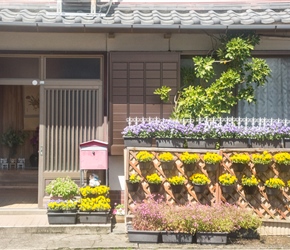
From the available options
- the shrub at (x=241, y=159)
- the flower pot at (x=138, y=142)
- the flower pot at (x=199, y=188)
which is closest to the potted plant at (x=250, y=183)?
the shrub at (x=241, y=159)

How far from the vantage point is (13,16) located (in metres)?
10.1

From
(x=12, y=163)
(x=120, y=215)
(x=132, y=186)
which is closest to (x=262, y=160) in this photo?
(x=132, y=186)

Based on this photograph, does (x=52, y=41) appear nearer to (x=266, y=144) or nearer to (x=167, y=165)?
(x=167, y=165)

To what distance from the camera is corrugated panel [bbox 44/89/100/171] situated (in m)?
10.8

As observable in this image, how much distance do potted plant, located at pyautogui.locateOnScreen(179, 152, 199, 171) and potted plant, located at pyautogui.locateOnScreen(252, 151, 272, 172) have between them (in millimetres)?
1021

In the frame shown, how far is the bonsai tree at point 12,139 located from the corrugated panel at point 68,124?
4.98 metres

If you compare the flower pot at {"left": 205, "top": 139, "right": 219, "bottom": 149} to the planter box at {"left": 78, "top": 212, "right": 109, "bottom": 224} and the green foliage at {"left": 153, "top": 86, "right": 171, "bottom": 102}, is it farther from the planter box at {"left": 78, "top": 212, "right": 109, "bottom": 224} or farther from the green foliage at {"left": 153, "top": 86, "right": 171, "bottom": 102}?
the planter box at {"left": 78, "top": 212, "right": 109, "bottom": 224}

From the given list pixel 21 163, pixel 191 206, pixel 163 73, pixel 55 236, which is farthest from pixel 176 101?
pixel 21 163

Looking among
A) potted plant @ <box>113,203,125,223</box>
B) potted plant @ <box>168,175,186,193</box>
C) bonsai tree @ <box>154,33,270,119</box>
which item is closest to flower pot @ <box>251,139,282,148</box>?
bonsai tree @ <box>154,33,270,119</box>

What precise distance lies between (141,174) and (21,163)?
6506 mm

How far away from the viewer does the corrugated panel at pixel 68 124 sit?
10.8 m

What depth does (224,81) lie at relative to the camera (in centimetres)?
1020

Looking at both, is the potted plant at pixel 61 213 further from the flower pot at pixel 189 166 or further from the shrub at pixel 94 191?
the flower pot at pixel 189 166

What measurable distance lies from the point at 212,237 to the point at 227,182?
1046 millimetres
